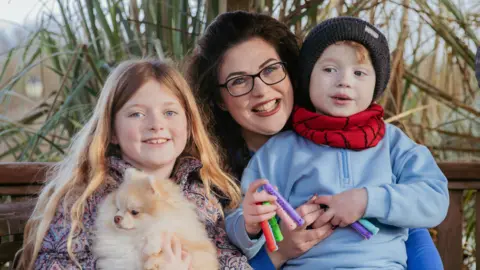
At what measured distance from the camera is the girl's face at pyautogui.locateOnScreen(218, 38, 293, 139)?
225cm

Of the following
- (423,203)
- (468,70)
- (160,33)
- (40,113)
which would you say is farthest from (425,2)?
(40,113)

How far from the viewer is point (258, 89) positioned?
224cm

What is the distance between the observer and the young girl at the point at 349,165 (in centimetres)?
195

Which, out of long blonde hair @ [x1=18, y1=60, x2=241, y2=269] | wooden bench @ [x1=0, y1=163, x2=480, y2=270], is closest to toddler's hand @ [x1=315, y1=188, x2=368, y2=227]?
long blonde hair @ [x1=18, y1=60, x2=241, y2=269]

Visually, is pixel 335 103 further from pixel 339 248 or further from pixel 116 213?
pixel 116 213

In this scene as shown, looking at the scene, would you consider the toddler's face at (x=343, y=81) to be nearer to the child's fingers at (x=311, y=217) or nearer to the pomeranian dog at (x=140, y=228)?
the child's fingers at (x=311, y=217)

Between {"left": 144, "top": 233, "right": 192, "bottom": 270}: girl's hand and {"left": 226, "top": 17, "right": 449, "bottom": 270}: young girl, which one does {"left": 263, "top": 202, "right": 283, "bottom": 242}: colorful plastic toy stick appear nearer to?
{"left": 226, "top": 17, "right": 449, "bottom": 270}: young girl

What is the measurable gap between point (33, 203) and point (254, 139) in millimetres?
903

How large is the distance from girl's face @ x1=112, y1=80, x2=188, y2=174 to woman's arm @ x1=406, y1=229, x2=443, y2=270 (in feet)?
2.96

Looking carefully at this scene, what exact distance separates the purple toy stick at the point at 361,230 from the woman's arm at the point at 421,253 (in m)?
0.26

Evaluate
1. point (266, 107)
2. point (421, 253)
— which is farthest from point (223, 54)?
point (421, 253)

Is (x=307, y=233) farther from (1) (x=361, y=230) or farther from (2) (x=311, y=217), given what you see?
(1) (x=361, y=230)

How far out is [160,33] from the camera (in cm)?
310

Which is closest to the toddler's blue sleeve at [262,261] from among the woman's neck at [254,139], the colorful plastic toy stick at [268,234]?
the colorful plastic toy stick at [268,234]
